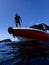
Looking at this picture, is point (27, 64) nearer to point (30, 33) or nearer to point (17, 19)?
point (30, 33)

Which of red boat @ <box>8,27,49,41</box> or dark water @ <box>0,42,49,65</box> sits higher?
red boat @ <box>8,27,49,41</box>

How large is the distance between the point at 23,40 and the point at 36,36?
93.4 inches

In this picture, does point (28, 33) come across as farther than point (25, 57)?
Yes

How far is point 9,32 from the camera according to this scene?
71.7 ft

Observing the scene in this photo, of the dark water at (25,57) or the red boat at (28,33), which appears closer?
the dark water at (25,57)

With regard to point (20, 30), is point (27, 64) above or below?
below

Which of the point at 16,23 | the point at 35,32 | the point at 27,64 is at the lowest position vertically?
the point at 27,64

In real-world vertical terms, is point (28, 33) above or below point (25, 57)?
above

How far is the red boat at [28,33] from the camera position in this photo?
68.1 feet

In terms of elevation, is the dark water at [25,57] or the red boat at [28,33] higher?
the red boat at [28,33]

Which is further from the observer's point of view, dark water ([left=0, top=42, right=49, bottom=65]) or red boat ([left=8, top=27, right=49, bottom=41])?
red boat ([left=8, top=27, right=49, bottom=41])

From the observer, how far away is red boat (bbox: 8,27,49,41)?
68.1 feet

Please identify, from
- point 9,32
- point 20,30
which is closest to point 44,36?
point 20,30

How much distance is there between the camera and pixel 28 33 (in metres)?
20.9
